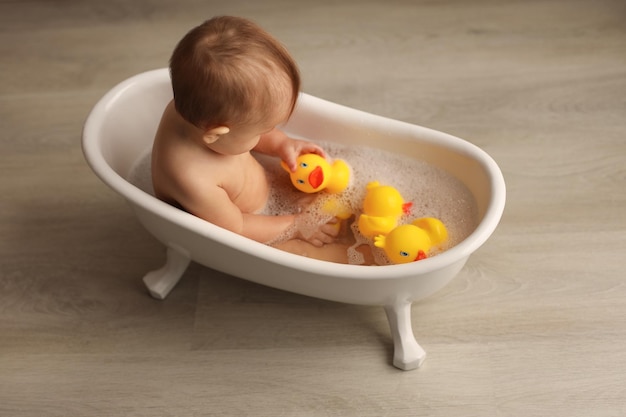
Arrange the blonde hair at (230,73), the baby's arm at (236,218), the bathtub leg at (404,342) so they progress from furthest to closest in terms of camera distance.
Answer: the bathtub leg at (404,342), the baby's arm at (236,218), the blonde hair at (230,73)

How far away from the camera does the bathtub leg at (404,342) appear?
1.27 meters

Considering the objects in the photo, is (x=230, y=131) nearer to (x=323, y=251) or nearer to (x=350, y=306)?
(x=323, y=251)

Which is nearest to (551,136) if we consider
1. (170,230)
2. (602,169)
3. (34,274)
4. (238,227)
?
(602,169)

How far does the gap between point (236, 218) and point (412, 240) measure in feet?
1.00

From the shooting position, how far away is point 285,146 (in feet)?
4.32

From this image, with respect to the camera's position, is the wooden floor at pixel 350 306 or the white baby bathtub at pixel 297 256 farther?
the wooden floor at pixel 350 306

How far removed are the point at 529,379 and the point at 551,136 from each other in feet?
2.08

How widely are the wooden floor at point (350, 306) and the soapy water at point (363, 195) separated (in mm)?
180

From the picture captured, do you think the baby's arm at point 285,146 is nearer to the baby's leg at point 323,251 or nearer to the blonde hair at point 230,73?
the baby's leg at point 323,251

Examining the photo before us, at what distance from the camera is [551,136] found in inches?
65.1

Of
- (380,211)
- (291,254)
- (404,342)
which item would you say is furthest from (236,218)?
(404,342)

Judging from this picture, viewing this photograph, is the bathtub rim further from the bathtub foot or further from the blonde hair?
the bathtub foot

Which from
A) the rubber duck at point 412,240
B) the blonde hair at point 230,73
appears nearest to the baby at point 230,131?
the blonde hair at point 230,73

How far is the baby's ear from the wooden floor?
0.46 meters
